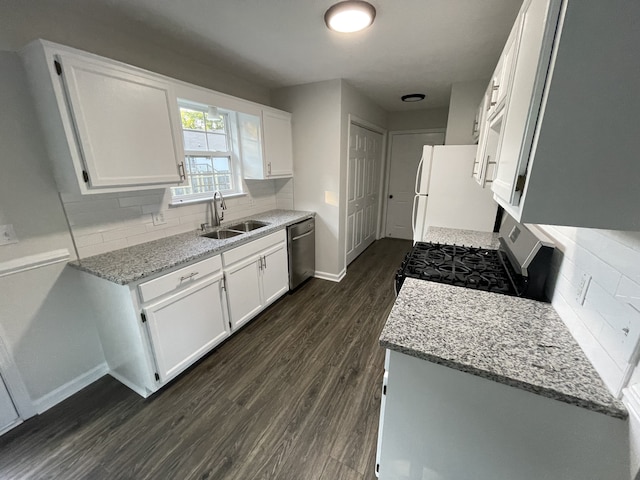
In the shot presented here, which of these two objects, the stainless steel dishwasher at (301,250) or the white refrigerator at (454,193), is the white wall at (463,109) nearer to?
the white refrigerator at (454,193)

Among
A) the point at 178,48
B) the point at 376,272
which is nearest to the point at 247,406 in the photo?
the point at 376,272

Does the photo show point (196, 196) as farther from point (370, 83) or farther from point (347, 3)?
point (370, 83)

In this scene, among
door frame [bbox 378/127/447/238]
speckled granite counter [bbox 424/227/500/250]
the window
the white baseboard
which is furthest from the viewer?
door frame [bbox 378/127/447/238]

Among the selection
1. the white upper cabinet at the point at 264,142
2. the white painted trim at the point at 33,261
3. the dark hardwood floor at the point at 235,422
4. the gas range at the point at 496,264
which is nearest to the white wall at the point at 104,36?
the white upper cabinet at the point at 264,142

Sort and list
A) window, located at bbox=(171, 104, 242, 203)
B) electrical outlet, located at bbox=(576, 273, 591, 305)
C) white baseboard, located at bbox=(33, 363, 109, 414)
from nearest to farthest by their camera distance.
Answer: electrical outlet, located at bbox=(576, 273, 591, 305)
white baseboard, located at bbox=(33, 363, 109, 414)
window, located at bbox=(171, 104, 242, 203)

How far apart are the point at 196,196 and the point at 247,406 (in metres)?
1.91

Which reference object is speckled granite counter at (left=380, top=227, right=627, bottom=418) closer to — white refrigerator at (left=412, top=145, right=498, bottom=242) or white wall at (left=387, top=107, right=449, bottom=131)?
white refrigerator at (left=412, top=145, right=498, bottom=242)

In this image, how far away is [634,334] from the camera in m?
0.66

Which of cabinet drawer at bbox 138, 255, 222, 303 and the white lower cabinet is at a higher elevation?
cabinet drawer at bbox 138, 255, 222, 303

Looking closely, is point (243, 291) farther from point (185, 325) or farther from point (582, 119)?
point (582, 119)

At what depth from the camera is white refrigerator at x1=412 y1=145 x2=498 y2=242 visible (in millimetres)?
2496

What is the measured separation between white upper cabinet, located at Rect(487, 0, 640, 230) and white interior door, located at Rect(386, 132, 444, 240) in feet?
14.1

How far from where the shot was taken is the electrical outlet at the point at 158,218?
7.02ft

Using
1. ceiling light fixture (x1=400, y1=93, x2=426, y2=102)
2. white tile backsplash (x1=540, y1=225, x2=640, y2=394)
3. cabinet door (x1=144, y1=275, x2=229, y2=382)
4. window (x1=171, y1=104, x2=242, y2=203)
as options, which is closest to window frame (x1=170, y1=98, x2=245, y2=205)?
window (x1=171, y1=104, x2=242, y2=203)
